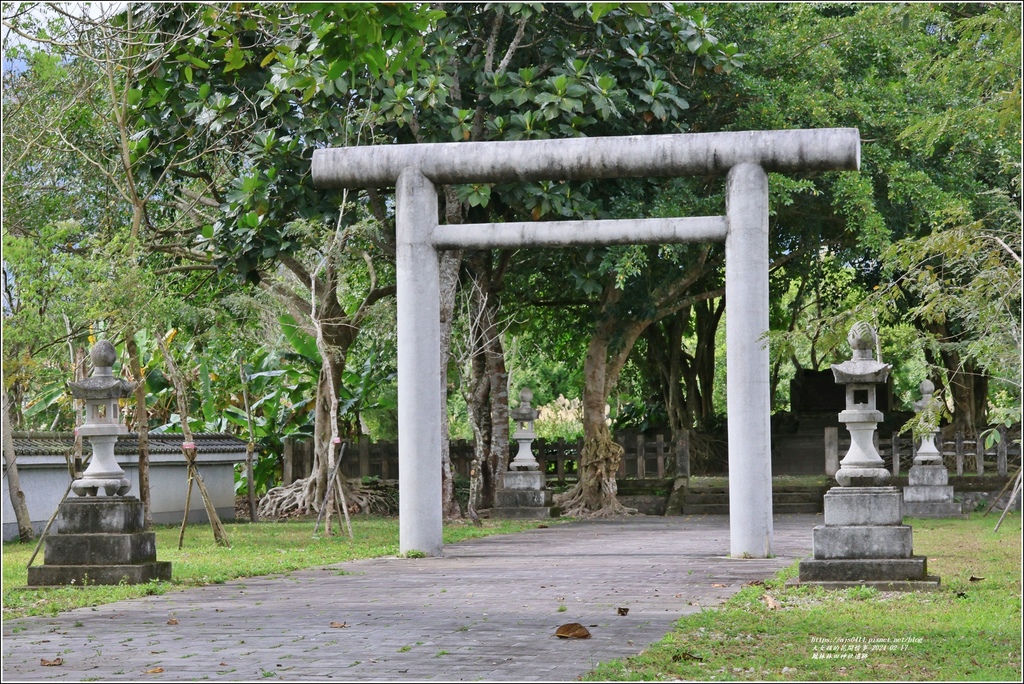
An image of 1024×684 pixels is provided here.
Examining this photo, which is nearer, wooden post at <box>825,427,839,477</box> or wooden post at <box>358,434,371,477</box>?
wooden post at <box>825,427,839,477</box>

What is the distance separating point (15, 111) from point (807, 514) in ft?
47.3

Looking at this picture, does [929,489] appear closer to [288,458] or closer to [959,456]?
[959,456]

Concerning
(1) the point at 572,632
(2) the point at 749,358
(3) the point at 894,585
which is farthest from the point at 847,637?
(2) the point at 749,358

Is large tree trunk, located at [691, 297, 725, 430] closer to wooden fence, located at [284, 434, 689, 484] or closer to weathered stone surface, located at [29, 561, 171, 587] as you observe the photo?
wooden fence, located at [284, 434, 689, 484]

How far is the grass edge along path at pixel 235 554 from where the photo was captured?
32.5ft

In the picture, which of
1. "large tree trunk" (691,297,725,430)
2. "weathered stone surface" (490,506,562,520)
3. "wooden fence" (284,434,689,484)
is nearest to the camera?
"weathered stone surface" (490,506,562,520)

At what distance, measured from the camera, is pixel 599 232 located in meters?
13.0

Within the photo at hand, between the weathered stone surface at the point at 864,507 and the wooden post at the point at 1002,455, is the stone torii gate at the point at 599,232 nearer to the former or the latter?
the weathered stone surface at the point at 864,507

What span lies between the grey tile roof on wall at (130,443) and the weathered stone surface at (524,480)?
202 inches

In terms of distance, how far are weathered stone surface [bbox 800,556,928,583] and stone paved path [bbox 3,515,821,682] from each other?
0.67 meters

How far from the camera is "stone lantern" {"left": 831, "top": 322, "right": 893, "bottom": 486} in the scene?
10055 millimetres

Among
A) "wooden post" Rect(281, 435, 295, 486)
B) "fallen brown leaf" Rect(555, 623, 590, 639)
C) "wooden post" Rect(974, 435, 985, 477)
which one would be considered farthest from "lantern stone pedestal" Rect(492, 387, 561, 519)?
"fallen brown leaf" Rect(555, 623, 590, 639)

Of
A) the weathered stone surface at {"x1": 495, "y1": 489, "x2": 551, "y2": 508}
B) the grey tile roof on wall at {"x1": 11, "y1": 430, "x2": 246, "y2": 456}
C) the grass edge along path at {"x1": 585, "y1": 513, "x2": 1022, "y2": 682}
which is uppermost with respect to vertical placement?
the grey tile roof on wall at {"x1": 11, "y1": 430, "x2": 246, "y2": 456}

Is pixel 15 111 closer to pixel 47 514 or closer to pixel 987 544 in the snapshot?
pixel 47 514
